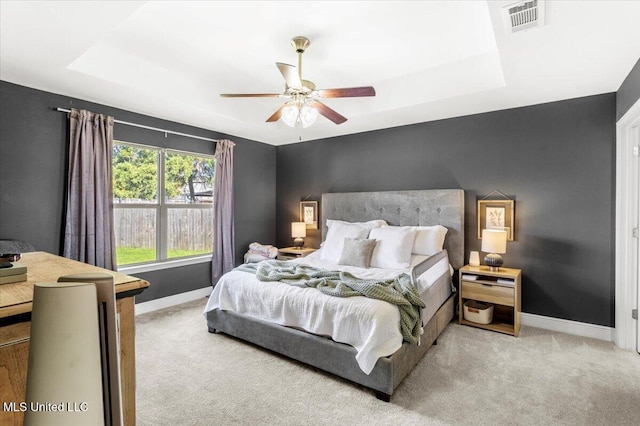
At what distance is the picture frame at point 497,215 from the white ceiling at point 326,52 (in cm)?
107

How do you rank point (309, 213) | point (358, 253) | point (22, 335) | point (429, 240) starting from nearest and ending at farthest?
point (22, 335) < point (358, 253) < point (429, 240) < point (309, 213)

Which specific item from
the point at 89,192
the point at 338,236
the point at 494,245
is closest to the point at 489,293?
the point at 494,245

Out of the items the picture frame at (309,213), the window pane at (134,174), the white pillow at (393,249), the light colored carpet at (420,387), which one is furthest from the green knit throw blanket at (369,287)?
the picture frame at (309,213)

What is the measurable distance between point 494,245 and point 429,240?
67 cm

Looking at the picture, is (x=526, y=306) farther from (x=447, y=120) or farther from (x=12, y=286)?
(x=12, y=286)

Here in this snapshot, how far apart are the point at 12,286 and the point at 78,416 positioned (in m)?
0.70

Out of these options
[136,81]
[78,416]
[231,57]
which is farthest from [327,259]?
[78,416]

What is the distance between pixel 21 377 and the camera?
90cm

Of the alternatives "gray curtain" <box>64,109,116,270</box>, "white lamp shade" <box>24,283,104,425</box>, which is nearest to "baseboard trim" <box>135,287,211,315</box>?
"gray curtain" <box>64,109,116,270</box>

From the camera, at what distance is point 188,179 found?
14.5 feet

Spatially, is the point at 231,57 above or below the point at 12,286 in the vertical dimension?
above

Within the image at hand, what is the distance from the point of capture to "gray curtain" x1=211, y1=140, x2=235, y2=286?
4523 millimetres

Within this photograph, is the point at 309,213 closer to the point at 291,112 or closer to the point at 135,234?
the point at 135,234

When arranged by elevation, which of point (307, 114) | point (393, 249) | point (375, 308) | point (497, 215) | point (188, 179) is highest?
point (307, 114)
